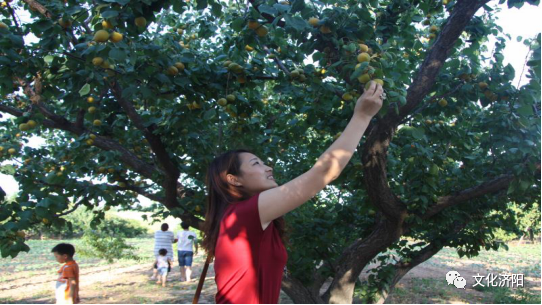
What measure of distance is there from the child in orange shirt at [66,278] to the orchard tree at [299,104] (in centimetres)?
88

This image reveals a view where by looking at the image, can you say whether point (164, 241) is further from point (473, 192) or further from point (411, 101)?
point (411, 101)

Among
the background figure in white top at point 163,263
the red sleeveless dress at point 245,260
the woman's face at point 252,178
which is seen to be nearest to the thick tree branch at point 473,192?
the woman's face at point 252,178

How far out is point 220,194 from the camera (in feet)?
5.10

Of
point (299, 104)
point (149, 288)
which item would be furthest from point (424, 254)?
point (149, 288)

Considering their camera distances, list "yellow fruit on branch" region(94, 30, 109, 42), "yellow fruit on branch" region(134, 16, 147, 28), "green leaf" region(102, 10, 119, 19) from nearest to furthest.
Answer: "green leaf" region(102, 10, 119, 19) → "yellow fruit on branch" region(94, 30, 109, 42) → "yellow fruit on branch" region(134, 16, 147, 28)

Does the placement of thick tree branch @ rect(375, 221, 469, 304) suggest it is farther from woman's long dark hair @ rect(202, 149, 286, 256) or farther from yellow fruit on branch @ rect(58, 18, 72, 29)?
yellow fruit on branch @ rect(58, 18, 72, 29)

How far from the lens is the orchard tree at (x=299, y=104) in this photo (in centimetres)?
257

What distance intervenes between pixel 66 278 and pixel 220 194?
4299 millimetres

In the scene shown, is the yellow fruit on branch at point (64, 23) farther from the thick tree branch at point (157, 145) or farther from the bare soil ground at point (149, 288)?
the bare soil ground at point (149, 288)

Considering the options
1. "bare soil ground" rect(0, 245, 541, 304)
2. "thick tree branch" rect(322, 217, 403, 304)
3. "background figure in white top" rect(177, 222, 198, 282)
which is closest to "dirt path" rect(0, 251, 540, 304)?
"bare soil ground" rect(0, 245, 541, 304)

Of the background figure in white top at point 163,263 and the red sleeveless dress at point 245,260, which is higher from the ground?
the background figure in white top at point 163,263

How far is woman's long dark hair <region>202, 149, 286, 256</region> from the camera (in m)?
1.53

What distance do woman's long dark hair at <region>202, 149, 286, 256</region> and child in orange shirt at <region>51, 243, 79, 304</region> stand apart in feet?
13.5

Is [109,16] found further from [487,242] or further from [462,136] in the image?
[487,242]
